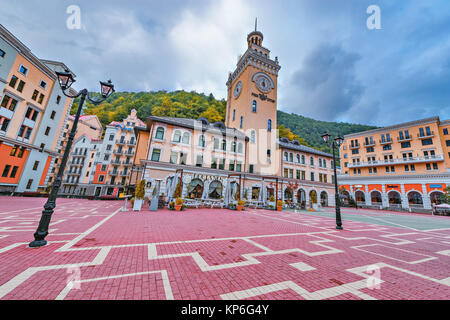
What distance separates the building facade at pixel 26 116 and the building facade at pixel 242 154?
12.0m

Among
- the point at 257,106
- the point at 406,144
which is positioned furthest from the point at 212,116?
the point at 406,144

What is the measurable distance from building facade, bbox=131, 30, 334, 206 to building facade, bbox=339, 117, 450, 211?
10373mm

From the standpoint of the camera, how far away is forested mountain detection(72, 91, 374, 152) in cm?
4525

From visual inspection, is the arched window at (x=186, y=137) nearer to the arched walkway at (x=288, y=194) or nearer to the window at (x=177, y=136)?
the window at (x=177, y=136)

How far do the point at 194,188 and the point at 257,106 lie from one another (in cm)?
1865

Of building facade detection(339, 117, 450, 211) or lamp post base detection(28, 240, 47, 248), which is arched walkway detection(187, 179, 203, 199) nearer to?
lamp post base detection(28, 240, 47, 248)

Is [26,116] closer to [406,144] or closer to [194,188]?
[194,188]

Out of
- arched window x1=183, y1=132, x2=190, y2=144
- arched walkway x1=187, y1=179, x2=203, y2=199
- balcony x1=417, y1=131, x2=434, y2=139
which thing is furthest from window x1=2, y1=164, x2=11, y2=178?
balcony x1=417, y1=131, x2=434, y2=139

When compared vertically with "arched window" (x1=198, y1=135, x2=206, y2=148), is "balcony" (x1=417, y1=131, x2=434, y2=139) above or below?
above

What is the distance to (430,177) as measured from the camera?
28844 mm

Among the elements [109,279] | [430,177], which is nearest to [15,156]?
[109,279]

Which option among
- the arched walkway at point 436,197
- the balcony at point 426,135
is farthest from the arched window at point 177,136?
the balcony at point 426,135

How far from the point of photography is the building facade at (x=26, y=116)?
19.0m
